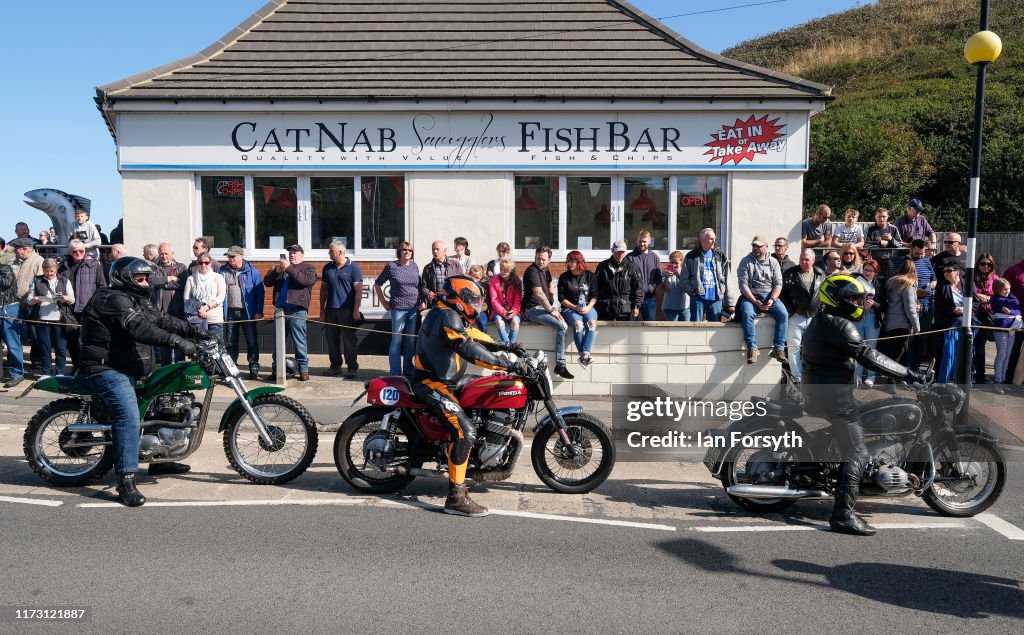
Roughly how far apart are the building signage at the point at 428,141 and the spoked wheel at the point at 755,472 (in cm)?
904

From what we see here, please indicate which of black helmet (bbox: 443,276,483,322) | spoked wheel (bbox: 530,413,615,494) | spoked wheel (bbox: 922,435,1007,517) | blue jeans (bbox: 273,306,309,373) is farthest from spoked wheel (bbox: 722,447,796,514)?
blue jeans (bbox: 273,306,309,373)

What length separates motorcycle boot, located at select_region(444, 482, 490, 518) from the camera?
668 cm

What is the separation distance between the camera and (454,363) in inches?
274

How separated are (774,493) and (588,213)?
30.7 feet

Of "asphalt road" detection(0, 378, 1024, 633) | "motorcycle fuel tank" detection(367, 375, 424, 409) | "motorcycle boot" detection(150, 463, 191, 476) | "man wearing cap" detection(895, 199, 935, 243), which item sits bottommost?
"asphalt road" detection(0, 378, 1024, 633)

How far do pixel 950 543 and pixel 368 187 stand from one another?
11382mm

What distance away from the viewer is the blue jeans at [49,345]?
12.6 meters

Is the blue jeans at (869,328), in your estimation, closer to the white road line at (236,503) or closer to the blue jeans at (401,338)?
the blue jeans at (401,338)

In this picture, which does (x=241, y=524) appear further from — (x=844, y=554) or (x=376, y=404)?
(x=844, y=554)

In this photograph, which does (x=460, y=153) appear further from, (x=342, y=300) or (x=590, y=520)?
(x=590, y=520)

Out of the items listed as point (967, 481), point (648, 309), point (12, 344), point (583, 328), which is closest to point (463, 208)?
point (648, 309)

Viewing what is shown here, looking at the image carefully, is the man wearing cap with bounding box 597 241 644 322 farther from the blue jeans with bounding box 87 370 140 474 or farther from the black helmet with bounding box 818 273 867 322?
the blue jeans with bounding box 87 370 140 474

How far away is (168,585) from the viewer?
519 cm

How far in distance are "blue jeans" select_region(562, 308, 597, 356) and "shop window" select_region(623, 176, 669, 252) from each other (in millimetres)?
4154
